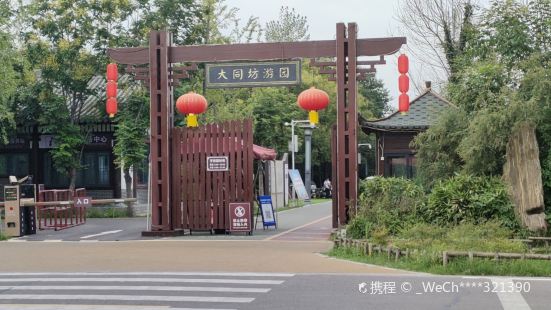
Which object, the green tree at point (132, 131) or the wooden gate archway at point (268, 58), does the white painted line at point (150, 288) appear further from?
the green tree at point (132, 131)

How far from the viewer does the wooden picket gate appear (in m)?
19.0

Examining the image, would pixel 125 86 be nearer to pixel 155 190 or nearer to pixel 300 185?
pixel 155 190

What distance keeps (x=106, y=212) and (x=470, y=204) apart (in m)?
16.7

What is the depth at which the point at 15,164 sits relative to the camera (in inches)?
1256

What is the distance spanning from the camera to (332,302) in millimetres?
8883

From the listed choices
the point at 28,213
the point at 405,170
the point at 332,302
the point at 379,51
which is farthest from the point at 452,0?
the point at 332,302

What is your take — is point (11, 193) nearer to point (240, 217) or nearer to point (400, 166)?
point (240, 217)

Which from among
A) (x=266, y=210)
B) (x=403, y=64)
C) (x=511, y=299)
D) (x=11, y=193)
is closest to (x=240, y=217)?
(x=266, y=210)

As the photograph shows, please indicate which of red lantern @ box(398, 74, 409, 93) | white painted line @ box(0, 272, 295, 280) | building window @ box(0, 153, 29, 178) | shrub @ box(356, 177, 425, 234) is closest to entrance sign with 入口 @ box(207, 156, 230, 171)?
shrub @ box(356, 177, 425, 234)

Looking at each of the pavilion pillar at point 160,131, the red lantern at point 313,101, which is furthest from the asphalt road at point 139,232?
the red lantern at point 313,101

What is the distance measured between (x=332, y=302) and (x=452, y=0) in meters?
24.0

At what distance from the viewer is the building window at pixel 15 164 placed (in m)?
31.8

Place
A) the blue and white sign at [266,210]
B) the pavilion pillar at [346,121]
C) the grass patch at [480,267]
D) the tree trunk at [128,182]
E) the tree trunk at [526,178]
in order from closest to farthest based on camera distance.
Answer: the grass patch at [480,267]
the tree trunk at [526,178]
the pavilion pillar at [346,121]
the blue and white sign at [266,210]
the tree trunk at [128,182]

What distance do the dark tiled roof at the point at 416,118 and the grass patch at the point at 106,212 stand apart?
10323mm
